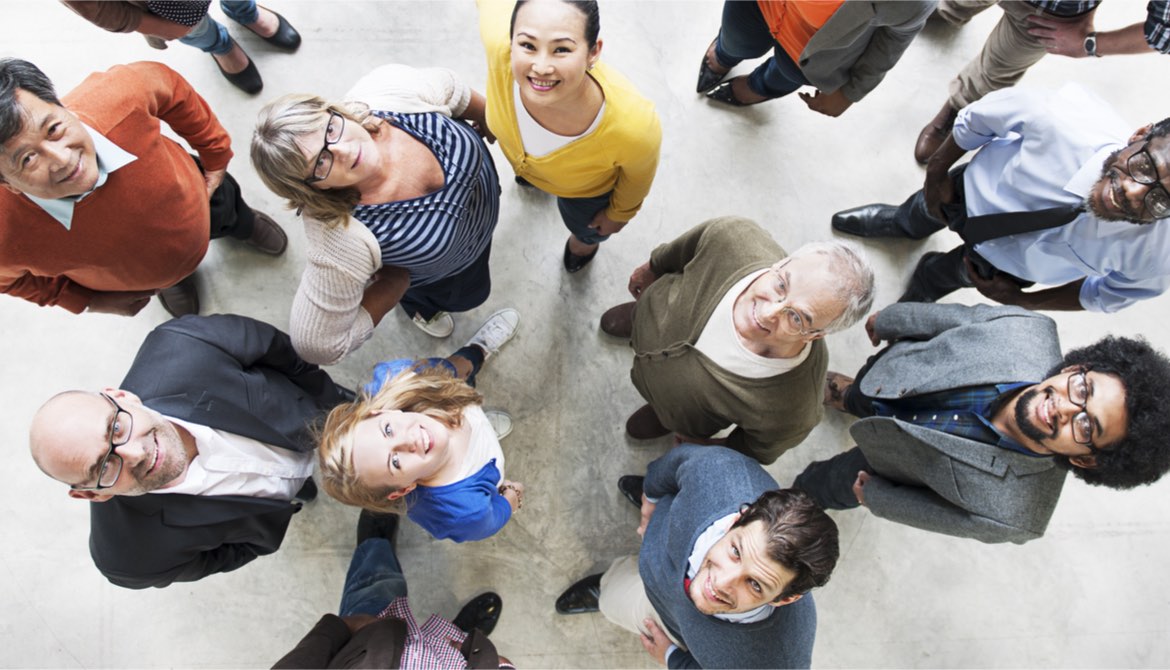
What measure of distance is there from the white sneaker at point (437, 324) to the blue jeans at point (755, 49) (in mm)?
2122

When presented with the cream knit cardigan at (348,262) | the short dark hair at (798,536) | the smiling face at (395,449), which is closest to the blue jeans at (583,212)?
the cream knit cardigan at (348,262)

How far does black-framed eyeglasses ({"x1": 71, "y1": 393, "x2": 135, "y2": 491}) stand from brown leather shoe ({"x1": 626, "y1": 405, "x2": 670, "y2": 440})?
7.18 ft

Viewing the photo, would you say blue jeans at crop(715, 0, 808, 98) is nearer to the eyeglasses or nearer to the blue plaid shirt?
the eyeglasses

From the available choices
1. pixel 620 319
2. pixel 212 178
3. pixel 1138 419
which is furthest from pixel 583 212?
pixel 1138 419

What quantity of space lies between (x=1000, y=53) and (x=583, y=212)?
222 cm

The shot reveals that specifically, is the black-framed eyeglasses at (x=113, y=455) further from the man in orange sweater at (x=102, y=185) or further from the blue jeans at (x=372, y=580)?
the blue jeans at (x=372, y=580)

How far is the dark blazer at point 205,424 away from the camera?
2.00 meters

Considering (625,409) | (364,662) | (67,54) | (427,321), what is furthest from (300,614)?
(67,54)

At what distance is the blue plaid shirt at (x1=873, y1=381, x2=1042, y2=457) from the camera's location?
6.67 ft

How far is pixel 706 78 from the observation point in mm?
3625

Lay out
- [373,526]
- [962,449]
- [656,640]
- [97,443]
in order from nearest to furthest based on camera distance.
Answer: [97,443] → [962,449] → [656,640] → [373,526]

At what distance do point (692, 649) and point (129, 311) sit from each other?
260 centimetres

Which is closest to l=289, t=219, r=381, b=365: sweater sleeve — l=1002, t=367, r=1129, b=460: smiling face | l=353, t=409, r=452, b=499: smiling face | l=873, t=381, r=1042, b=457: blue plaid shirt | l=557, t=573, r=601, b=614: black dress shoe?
l=353, t=409, r=452, b=499: smiling face

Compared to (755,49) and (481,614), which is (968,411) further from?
(481,614)
